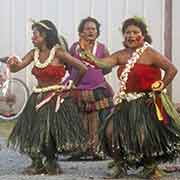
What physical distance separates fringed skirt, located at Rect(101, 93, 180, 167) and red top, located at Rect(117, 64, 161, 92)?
100 millimetres

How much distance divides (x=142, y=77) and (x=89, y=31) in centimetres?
150

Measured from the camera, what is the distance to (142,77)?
7.55 meters

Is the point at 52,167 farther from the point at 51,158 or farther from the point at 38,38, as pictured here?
A: the point at 38,38

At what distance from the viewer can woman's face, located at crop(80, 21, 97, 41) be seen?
29.0ft

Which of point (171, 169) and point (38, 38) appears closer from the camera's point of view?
point (38, 38)

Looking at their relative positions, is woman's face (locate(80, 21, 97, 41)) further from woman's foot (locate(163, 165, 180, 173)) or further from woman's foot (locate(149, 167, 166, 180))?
woman's foot (locate(149, 167, 166, 180))

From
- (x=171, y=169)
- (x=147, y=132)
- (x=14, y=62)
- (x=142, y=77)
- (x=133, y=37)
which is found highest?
(x=133, y=37)

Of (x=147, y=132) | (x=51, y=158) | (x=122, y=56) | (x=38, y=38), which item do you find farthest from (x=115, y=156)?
(x=38, y=38)

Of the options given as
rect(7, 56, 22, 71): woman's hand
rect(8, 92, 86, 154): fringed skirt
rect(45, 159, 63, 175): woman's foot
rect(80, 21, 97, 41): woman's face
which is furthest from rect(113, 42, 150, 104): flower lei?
rect(80, 21, 97, 41): woman's face

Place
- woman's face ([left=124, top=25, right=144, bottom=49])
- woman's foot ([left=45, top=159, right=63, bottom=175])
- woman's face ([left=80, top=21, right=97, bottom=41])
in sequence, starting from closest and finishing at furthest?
1. woman's face ([left=124, top=25, right=144, bottom=49])
2. woman's foot ([left=45, top=159, right=63, bottom=175])
3. woman's face ([left=80, top=21, right=97, bottom=41])

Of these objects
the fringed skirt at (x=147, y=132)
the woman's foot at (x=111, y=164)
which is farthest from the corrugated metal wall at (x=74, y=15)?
the fringed skirt at (x=147, y=132)

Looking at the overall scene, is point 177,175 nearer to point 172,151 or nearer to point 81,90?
point 172,151

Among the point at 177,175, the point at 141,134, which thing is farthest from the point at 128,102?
the point at 177,175

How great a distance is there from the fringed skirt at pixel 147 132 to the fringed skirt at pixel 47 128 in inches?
20.1
